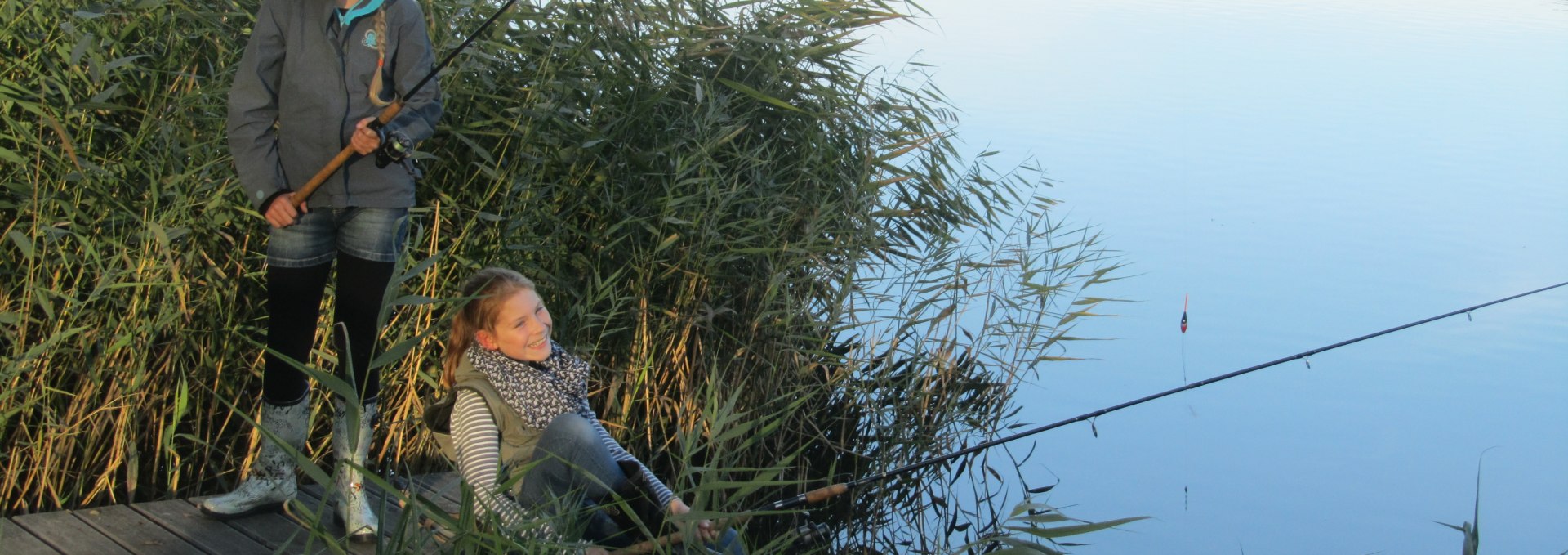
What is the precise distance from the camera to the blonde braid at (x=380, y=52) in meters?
2.59

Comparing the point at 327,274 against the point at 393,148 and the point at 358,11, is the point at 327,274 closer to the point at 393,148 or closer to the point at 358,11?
the point at 393,148

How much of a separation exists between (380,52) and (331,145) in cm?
19

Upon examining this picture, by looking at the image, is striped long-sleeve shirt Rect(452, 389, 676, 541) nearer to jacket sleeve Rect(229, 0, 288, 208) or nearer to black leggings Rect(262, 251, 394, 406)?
black leggings Rect(262, 251, 394, 406)

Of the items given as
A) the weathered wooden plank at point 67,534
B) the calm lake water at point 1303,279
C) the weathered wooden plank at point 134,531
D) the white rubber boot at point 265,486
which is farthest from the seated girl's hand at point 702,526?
the calm lake water at point 1303,279

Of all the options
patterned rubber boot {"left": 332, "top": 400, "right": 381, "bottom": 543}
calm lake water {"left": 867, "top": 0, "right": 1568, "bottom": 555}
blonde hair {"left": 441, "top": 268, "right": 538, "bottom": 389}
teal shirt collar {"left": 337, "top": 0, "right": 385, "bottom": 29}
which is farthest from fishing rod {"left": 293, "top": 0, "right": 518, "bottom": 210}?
calm lake water {"left": 867, "top": 0, "right": 1568, "bottom": 555}

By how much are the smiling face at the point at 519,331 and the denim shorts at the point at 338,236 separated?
26cm

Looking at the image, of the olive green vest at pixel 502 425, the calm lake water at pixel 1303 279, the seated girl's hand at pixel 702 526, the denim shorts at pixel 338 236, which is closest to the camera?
the seated girl's hand at pixel 702 526

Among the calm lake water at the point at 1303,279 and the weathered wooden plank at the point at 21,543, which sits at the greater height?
the calm lake water at the point at 1303,279

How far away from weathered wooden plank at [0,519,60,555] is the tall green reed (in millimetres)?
235

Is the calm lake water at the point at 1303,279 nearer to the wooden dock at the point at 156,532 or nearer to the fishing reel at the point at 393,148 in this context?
the fishing reel at the point at 393,148

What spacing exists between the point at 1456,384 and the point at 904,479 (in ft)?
8.99

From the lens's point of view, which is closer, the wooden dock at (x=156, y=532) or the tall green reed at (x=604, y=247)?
the wooden dock at (x=156, y=532)

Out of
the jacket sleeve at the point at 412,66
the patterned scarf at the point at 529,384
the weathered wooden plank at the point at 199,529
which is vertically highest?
the jacket sleeve at the point at 412,66

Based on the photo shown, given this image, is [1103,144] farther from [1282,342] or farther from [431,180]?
[431,180]
